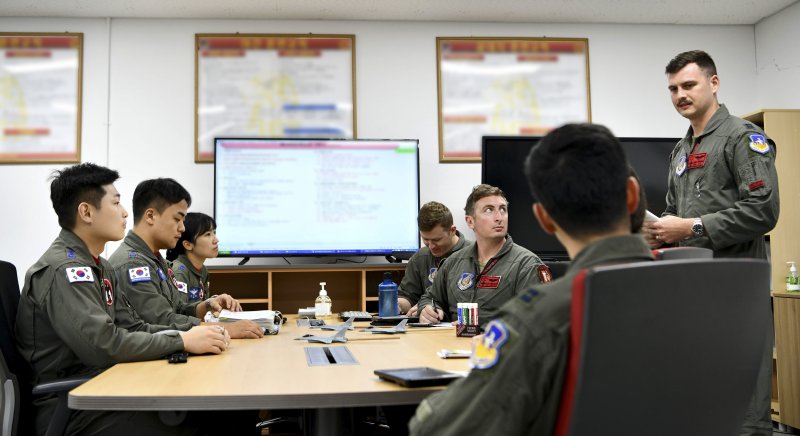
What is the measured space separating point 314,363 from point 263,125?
3407 millimetres

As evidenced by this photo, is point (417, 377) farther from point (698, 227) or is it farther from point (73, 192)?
point (73, 192)

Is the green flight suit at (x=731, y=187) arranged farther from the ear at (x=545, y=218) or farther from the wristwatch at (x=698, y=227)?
the ear at (x=545, y=218)

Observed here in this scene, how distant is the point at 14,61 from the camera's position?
15.5 ft

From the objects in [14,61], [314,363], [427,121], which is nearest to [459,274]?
[314,363]

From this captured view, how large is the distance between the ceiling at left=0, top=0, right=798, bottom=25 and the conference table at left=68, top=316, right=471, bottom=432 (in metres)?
3.29

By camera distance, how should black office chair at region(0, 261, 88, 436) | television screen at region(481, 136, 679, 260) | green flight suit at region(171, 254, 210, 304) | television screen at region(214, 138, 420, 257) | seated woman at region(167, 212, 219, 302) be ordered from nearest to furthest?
black office chair at region(0, 261, 88, 436)
green flight suit at region(171, 254, 210, 304)
seated woman at region(167, 212, 219, 302)
television screen at region(214, 138, 420, 257)
television screen at region(481, 136, 679, 260)

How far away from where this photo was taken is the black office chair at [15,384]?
1.76m

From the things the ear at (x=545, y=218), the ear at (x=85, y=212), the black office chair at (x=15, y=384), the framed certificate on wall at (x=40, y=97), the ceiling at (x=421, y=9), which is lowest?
the black office chair at (x=15, y=384)

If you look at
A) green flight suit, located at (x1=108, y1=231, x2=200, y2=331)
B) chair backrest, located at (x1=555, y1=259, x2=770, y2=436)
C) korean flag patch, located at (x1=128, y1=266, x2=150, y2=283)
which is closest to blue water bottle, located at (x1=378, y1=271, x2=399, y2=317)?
green flight suit, located at (x1=108, y1=231, x2=200, y2=331)

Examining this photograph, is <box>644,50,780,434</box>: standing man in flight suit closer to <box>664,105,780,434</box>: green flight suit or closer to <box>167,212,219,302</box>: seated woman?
<box>664,105,780,434</box>: green flight suit

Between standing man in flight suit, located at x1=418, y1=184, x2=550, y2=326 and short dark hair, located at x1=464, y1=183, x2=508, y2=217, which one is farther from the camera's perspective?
short dark hair, located at x1=464, y1=183, x2=508, y2=217

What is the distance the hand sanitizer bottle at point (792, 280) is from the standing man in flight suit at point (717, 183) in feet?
5.55

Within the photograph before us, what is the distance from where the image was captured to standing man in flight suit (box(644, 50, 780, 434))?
7.25 ft

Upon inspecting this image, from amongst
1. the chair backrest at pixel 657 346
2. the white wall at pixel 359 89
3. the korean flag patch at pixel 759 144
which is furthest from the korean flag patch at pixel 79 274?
the white wall at pixel 359 89
